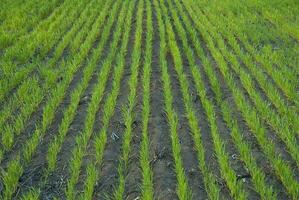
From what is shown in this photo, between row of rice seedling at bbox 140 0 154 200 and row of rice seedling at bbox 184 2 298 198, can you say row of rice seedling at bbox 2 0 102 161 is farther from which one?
row of rice seedling at bbox 184 2 298 198

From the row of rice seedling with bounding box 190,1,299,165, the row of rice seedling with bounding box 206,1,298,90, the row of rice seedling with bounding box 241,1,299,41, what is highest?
the row of rice seedling with bounding box 190,1,299,165

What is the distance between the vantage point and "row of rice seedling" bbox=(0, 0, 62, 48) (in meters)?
8.10

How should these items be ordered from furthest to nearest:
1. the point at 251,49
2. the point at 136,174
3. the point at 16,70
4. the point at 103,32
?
the point at 103,32 → the point at 251,49 → the point at 16,70 → the point at 136,174

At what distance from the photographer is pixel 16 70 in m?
6.39

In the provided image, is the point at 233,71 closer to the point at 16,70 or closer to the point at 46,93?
the point at 46,93

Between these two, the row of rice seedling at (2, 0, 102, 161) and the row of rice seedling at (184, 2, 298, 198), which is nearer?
the row of rice seedling at (184, 2, 298, 198)

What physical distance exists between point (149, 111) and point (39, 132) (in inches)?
56.5

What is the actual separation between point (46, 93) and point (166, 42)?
3585 mm

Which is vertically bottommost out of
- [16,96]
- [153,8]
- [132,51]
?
[153,8]

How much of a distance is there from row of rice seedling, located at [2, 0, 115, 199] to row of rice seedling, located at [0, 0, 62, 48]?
182 cm

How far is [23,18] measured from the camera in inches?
381

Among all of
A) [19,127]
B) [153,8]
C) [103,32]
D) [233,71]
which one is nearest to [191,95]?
[233,71]

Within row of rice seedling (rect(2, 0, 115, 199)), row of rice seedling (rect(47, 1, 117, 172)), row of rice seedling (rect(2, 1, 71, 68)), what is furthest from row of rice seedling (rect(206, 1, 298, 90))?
row of rice seedling (rect(2, 1, 71, 68))

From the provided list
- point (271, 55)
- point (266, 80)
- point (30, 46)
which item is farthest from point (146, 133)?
point (30, 46)
